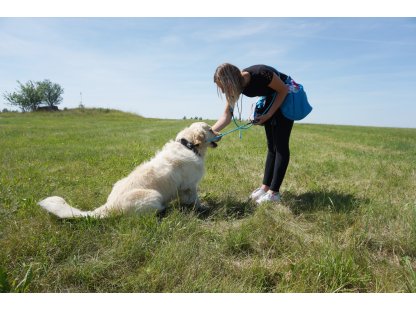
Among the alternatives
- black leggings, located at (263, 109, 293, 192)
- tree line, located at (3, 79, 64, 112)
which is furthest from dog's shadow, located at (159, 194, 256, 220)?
tree line, located at (3, 79, 64, 112)

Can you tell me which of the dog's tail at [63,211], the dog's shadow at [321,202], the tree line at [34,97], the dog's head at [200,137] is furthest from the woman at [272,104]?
the tree line at [34,97]

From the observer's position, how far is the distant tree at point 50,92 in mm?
70750

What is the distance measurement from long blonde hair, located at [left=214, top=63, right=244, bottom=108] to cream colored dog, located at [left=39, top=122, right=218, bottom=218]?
0.83 metres

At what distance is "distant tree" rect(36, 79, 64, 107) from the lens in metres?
70.8

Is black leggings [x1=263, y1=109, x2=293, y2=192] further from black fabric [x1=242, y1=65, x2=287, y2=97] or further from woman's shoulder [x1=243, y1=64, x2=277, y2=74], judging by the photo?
woman's shoulder [x1=243, y1=64, x2=277, y2=74]

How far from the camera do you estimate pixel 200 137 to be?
15.3 feet

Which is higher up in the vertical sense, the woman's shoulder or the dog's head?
the woman's shoulder

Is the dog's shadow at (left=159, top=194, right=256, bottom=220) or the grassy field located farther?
the dog's shadow at (left=159, top=194, right=256, bottom=220)

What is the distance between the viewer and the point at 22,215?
12.7ft

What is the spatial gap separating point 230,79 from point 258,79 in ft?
1.46

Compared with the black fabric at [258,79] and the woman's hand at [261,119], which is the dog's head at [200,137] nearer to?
the woman's hand at [261,119]

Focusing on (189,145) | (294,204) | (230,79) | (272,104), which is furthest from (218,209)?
(230,79)

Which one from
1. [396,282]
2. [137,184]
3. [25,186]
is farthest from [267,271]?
[25,186]

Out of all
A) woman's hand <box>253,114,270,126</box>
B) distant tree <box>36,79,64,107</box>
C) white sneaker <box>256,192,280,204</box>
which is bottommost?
white sneaker <box>256,192,280,204</box>
